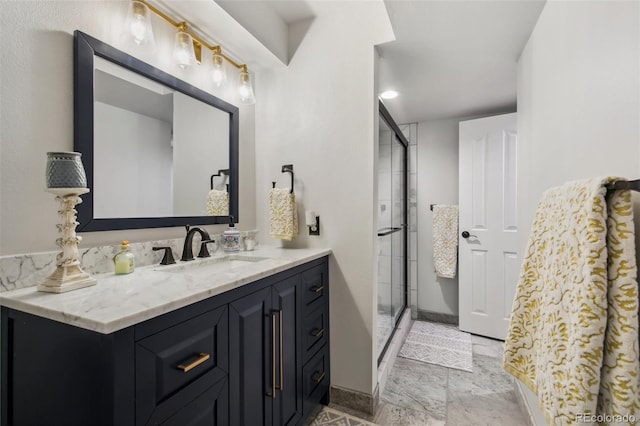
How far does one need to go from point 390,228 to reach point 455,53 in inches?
53.1

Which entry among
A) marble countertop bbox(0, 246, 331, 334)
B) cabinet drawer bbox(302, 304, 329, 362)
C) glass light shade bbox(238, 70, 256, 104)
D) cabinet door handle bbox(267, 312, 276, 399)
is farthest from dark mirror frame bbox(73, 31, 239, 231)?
cabinet drawer bbox(302, 304, 329, 362)

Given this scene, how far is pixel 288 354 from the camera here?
1.42m

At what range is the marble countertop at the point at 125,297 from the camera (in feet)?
2.41

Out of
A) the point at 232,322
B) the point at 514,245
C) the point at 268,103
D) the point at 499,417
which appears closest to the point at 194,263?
the point at 232,322

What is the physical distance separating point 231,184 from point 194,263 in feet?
2.04

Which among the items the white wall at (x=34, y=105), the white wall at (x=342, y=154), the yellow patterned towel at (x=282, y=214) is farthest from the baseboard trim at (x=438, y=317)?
Result: the white wall at (x=34, y=105)

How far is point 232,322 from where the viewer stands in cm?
108

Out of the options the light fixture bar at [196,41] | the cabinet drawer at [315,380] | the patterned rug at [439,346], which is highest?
the light fixture bar at [196,41]

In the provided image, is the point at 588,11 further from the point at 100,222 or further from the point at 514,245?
the point at 514,245

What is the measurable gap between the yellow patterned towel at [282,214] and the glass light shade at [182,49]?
867mm

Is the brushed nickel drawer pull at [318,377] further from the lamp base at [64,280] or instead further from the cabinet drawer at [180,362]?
the lamp base at [64,280]

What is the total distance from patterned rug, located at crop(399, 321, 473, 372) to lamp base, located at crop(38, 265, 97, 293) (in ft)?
7.62

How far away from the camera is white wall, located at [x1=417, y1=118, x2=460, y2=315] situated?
312 cm

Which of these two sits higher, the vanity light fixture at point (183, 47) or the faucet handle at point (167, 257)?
the vanity light fixture at point (183, 47)
